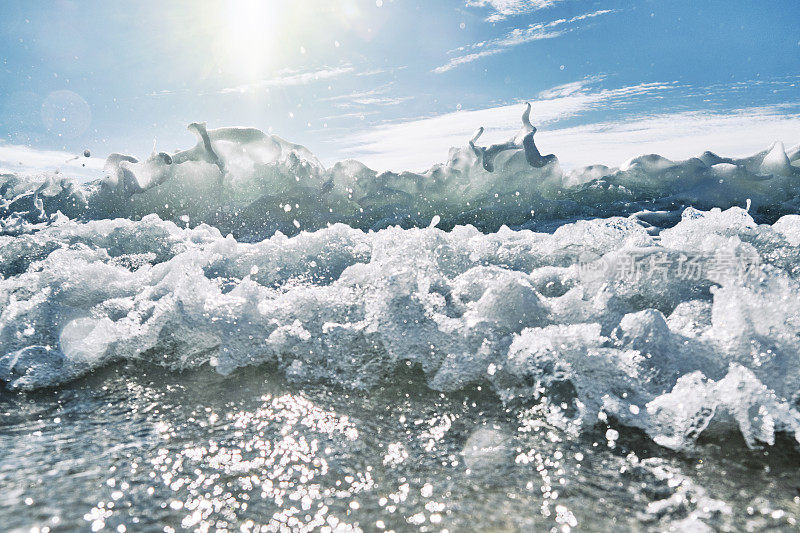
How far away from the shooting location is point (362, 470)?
59.6 inches

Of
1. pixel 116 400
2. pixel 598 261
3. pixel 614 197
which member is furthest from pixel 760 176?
pixel 116 400

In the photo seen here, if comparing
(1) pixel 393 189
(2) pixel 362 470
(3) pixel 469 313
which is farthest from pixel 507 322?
(1) pixel 393 189

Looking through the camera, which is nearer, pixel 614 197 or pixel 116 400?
pixel 116 400

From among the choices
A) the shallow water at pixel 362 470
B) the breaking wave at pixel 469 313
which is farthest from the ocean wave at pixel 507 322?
the shallow water at pixel 362 470

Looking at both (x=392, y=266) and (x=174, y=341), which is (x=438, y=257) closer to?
(x=392, y=266)

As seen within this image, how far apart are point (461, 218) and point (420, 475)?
10.8 metres

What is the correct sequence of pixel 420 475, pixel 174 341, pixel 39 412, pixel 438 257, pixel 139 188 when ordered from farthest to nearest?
pixel 139 188 → pixel 438 257 → pixel 174 341 → pixel 39 412 → pixel 420 475

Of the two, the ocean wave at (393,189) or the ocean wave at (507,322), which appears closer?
the ocean wave at (507,322)

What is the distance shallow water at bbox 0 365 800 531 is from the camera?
4.20 ft

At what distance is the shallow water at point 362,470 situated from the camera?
1280 millimetres

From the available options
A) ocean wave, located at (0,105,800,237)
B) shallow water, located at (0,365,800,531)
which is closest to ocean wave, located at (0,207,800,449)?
shallow water, located at (0,365,800,531)

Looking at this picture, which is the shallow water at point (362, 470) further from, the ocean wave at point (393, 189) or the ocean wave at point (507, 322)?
the ocean wave at point (393, 189)

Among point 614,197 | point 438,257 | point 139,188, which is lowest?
point 614,197

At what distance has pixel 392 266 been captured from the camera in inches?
118
